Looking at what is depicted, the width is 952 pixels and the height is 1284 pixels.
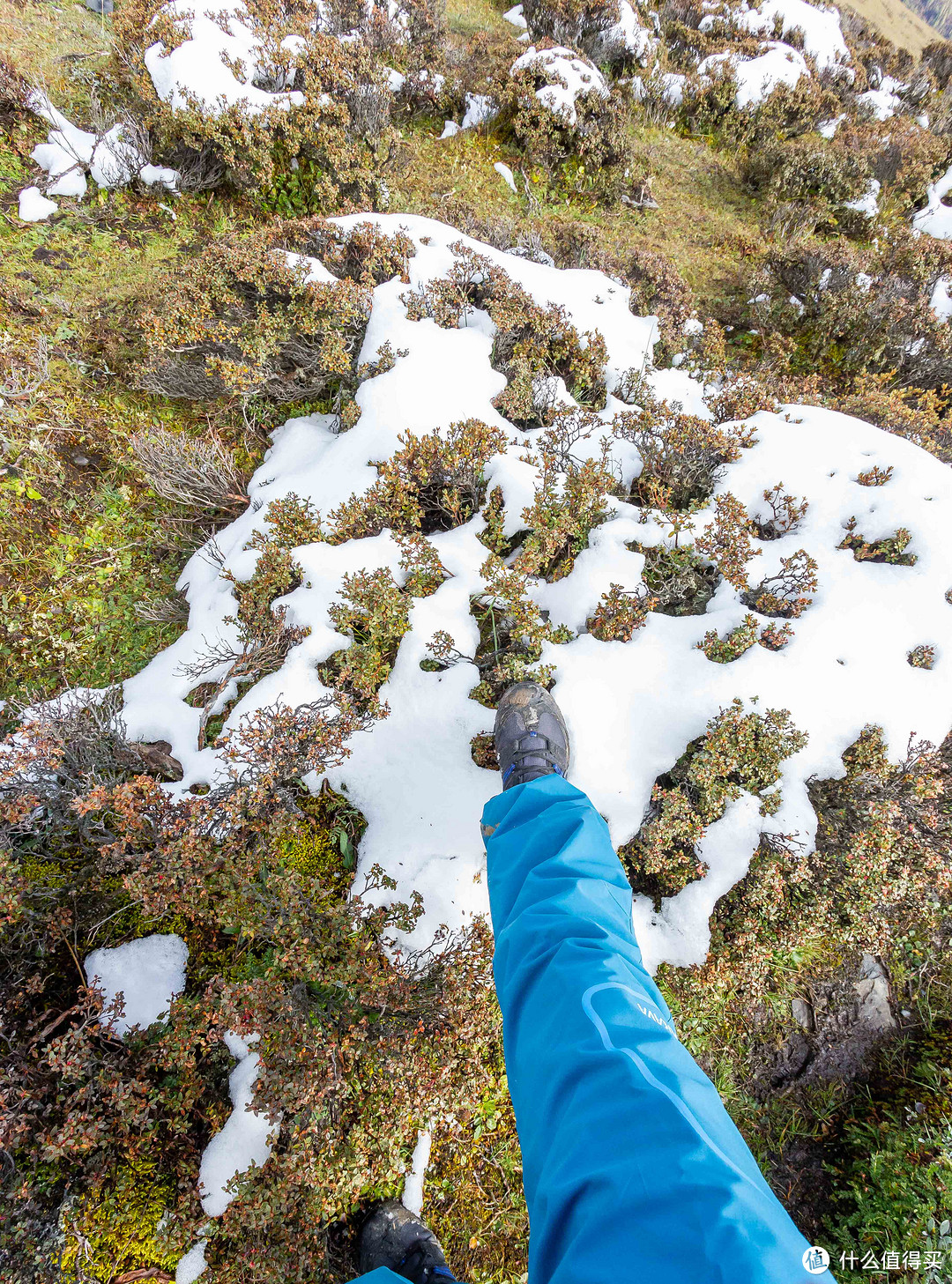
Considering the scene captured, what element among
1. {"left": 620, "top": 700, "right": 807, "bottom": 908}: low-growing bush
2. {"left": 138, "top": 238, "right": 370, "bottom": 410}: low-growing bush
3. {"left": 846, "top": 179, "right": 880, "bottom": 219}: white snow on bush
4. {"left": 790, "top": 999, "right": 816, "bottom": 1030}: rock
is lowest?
{"left": 790, "top": 999, "right": 816, "bottom": 1030}: rock

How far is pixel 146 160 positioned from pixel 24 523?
454 cm

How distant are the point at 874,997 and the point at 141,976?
4414mm

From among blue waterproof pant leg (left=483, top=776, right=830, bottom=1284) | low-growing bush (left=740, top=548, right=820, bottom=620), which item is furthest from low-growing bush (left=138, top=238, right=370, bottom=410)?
blue waterproof pant leg (left=483, top=776, right=830, bottom=1284)

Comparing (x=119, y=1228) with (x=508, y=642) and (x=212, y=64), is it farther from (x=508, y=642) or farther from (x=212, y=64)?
(x=212, y=64)

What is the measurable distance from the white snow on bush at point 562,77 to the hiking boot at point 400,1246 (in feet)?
35.4

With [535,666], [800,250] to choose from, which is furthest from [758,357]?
[535,666]

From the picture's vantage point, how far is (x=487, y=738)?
3.26 meters

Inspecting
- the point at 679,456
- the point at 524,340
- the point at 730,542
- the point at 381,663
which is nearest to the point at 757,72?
the point at 524,340

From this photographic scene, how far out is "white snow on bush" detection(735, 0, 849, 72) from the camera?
946cm

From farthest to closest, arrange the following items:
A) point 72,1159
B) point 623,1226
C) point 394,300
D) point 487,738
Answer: point 394,300 < point 487,738 < point 72,1159 < point 623,1226

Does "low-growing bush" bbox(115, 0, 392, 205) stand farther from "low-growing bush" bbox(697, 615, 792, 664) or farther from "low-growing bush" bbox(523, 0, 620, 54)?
"low-growing bush" bbox(697, 615, 792, 664)

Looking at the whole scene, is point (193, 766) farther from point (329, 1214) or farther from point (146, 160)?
point (146, 160)

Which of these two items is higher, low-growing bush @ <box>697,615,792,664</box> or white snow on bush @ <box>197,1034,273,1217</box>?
low-growing bush @ <box>697,615,792,664</box>

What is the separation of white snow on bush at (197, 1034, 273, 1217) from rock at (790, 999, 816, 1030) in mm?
3040
